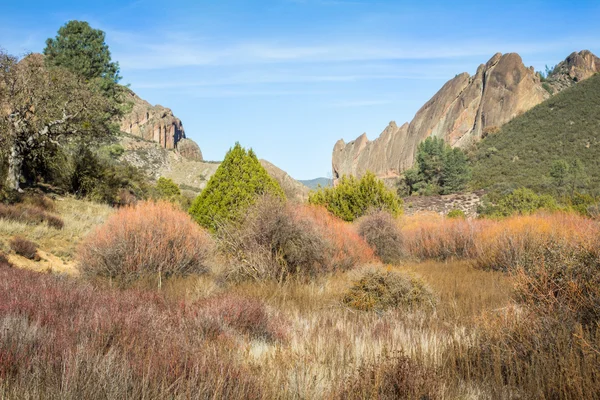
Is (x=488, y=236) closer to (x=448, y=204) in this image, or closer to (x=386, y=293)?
(x=386, y=293)

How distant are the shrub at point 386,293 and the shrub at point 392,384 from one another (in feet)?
11.4

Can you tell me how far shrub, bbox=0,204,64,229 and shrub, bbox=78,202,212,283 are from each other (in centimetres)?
584

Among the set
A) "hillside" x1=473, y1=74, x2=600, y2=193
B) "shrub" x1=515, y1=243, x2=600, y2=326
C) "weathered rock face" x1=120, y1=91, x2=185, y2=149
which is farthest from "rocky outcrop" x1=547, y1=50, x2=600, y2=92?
"weathered rock face" x1=120, y1=91, x2=185, y2=149

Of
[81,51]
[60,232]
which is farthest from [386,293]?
[81,51]

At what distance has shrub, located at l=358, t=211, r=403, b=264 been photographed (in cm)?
1419

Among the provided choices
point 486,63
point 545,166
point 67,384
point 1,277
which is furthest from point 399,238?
point 486,63

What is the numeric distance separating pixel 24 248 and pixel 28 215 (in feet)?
10.1

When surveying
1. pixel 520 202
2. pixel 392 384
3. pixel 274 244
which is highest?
pixel 520 202

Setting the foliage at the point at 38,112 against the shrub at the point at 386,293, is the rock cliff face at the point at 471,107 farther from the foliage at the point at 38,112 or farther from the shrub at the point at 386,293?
the shrub at the point at 386,293

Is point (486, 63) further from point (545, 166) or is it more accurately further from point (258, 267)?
point (258, 267)

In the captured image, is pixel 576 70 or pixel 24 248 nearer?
pixel 24 248

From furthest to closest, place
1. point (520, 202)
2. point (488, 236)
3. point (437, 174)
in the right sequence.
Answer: point (437, 174)
point (520, 202)
point (488, 236)

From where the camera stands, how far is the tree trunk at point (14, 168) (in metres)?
16.9

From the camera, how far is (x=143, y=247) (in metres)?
8.83
